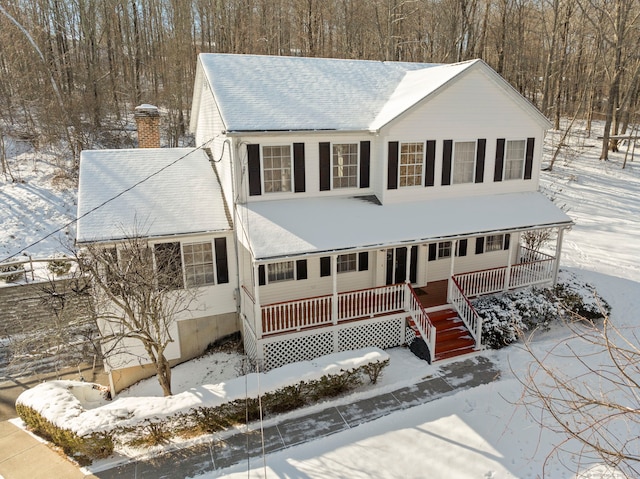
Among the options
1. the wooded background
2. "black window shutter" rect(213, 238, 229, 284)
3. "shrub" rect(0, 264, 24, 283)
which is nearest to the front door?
"black window shutter" rect(213, 238, 229, 284)

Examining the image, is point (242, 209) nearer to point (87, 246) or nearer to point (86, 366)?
point (87, 246)

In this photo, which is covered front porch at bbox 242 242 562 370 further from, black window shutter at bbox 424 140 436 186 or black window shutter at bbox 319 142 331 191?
black window shutter at bbox 319 142 331 191

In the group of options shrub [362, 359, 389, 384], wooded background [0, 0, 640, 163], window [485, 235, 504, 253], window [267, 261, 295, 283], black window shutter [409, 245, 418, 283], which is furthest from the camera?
wooded background [0, 0, 640, 163]

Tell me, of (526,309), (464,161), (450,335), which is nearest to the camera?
(450,335)

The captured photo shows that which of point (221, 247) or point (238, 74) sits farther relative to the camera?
point (238, 74)

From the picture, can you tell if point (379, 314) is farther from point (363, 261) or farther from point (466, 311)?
point (466, 311)

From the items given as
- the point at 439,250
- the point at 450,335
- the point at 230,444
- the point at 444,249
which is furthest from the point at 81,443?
the point at 444,249

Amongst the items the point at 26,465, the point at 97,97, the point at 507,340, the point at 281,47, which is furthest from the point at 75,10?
the point at 507,340
